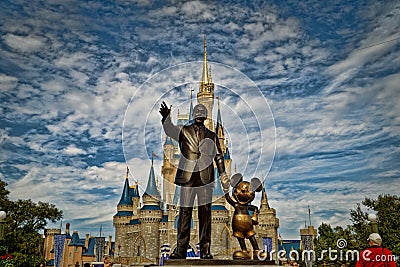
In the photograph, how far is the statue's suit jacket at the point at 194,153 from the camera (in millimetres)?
7847

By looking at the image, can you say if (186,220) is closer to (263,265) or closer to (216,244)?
(263,265)

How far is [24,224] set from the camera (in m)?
33.4

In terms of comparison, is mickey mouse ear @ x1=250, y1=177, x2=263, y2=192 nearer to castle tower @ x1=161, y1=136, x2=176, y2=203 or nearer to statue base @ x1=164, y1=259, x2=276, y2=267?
statue base @ x1=164, y1=259, x2=276, y2=267

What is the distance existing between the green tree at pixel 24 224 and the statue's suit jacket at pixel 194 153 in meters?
22.5

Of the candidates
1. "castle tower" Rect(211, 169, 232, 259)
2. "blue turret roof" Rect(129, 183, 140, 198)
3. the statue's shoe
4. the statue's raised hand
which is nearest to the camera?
the statue's shoe

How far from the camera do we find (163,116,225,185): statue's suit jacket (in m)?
7.85

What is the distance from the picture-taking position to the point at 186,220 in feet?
25.3

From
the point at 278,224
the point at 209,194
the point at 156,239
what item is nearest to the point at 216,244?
the point at 156,239

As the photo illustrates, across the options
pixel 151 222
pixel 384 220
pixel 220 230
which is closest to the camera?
pixel 384 220

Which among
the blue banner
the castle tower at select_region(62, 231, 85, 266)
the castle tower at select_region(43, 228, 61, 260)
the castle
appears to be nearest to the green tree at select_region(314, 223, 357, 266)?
the castle

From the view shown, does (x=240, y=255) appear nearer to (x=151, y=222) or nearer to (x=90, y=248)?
(x=151, y=222)

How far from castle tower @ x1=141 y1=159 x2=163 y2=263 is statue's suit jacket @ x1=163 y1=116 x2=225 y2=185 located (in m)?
45.0

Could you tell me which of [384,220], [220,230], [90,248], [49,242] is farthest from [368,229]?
[90,248]

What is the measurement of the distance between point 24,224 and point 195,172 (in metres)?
30.1
